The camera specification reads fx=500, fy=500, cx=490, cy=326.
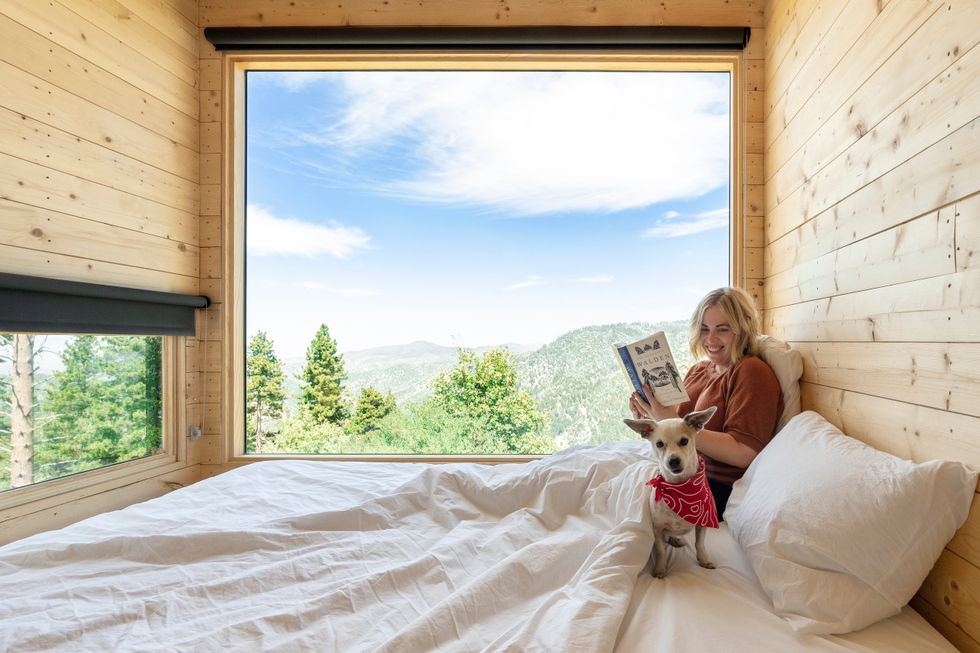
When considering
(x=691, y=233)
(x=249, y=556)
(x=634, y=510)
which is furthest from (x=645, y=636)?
(x=691, y=233)

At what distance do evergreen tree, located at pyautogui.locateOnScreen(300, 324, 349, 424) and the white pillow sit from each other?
2262 millimetres

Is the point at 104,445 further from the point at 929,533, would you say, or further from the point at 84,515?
the point at 929,533

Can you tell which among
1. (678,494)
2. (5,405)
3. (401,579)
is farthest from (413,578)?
(5,405)

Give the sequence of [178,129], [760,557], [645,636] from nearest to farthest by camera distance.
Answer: [645,636] → [760,557] → [178,129]

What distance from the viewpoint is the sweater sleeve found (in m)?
1.55

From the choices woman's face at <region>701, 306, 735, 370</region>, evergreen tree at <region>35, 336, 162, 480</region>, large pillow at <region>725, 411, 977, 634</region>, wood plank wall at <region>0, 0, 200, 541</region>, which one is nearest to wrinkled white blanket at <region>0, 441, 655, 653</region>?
large pillow at <region>725, 411, 977, 634</region>

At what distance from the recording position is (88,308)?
6.49ft

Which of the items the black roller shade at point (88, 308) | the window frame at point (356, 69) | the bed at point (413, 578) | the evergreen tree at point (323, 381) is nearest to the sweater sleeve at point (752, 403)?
the bed at point (413, 578)

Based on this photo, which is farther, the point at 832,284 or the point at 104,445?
the point at 104,445

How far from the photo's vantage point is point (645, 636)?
2.95 feet

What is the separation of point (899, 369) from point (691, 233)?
1.91 metres

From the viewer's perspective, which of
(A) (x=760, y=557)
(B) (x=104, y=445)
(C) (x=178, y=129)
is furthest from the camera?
(C) (x=178, y=129)

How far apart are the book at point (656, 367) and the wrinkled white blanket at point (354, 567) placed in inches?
9.0

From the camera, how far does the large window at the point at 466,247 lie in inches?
115
